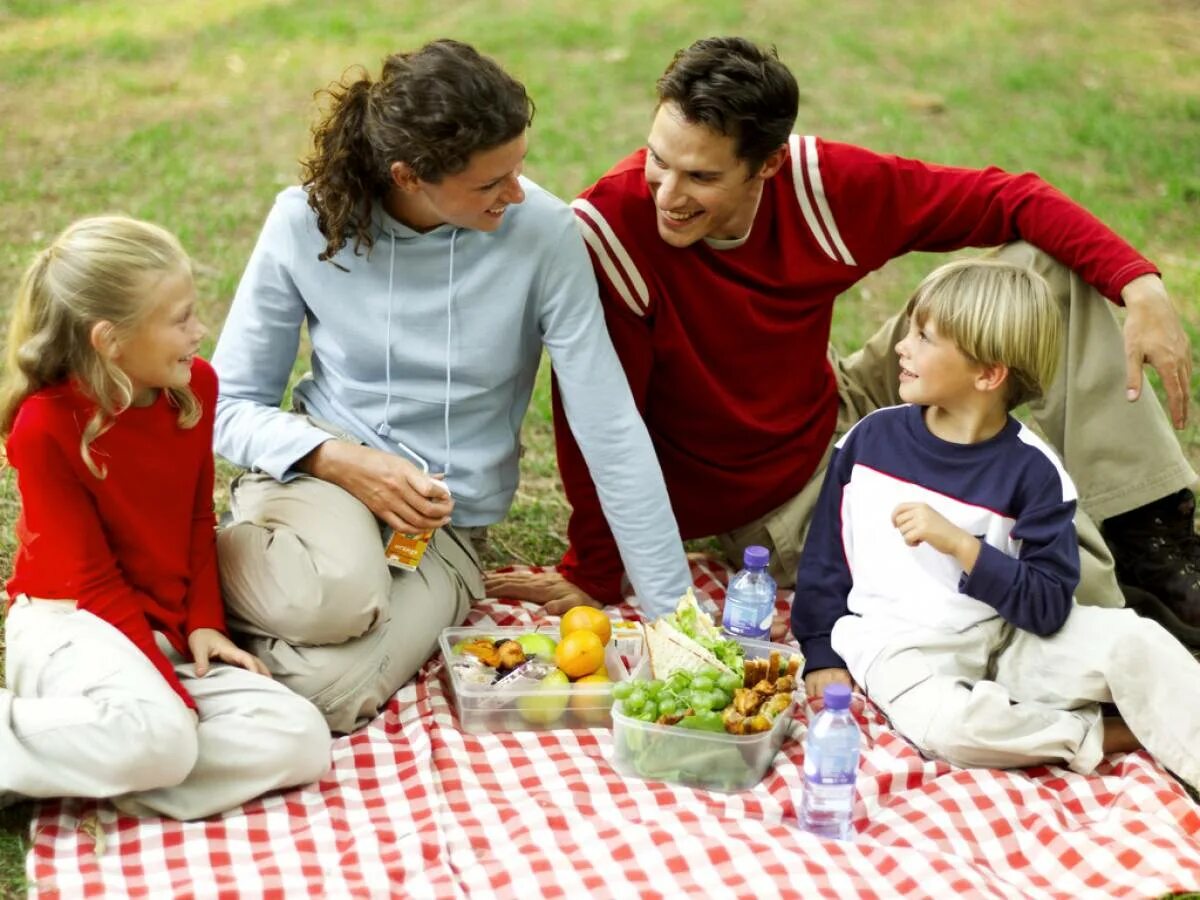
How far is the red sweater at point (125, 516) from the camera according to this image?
319cm

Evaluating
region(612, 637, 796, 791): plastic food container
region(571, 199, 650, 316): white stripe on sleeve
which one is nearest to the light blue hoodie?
region(571, 199, 650, 316): white stripe on sleeve

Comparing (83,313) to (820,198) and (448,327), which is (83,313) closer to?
(448,327)

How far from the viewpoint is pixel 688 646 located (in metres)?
3.45

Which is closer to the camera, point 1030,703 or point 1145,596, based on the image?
point 1030,703

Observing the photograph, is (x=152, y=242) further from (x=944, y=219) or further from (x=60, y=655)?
(x=944, y=219)

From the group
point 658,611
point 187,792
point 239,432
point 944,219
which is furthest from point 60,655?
point 944,219

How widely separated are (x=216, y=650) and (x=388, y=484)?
0.54 metres

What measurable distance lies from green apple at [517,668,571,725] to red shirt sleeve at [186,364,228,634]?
703 millimetres

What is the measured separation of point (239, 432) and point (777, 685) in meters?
1.40

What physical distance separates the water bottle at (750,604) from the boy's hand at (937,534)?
432 millimetres

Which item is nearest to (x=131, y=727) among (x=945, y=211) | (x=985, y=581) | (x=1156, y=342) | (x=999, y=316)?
(x=985, y=581)

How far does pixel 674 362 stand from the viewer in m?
4.05

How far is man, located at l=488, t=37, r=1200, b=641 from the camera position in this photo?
3.77 meters

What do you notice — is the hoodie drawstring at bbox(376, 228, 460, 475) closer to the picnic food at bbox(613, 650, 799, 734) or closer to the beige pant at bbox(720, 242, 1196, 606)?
the picnic food at bbox(613, 650, 799, 734)
